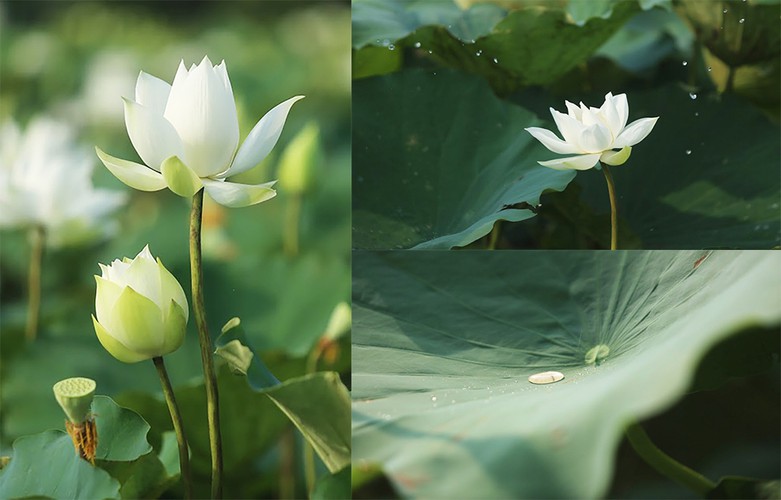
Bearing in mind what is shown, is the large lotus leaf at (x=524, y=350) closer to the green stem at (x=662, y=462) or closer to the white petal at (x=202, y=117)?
the green stem at (x=662, y=462)

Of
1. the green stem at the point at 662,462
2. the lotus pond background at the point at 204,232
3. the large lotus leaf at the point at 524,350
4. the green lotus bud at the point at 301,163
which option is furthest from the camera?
the green lotus bud at the point at 301,163

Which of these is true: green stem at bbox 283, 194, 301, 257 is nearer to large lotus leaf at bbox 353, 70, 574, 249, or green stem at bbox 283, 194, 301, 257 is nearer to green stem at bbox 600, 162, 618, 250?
large lotus leaf at bbox 353, 70, 574, 249

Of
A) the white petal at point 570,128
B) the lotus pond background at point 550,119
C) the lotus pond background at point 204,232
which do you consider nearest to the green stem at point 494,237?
the lotus pond background at point 550,119

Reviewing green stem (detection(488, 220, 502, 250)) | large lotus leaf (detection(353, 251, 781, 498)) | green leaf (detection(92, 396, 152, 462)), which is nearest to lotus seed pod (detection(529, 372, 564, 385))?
large lotus leaf (detection(353, 251, 781, 498))

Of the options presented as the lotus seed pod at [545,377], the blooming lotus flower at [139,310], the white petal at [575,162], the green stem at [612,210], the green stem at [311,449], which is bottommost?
the green stem at [311,449]

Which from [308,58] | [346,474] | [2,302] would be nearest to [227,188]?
[346,474]

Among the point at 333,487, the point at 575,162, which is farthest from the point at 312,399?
the point at 575,162

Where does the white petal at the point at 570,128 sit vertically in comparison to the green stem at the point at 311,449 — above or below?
above
